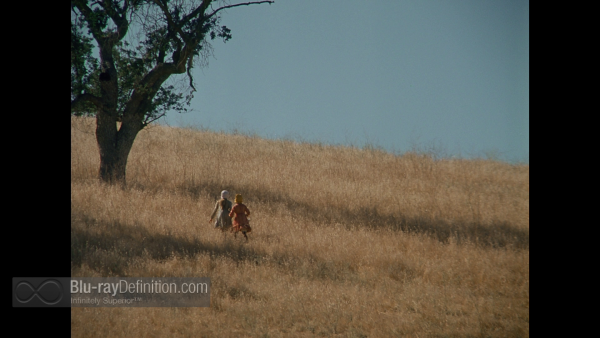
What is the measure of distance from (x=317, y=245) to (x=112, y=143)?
Answer: 8.45 m

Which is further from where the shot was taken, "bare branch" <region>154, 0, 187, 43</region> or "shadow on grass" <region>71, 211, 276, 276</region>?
"bare branch" <region>154, 0, 187, 43</region>

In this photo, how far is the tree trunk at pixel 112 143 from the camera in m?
13.6

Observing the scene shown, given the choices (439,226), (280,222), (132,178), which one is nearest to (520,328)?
(439,226)

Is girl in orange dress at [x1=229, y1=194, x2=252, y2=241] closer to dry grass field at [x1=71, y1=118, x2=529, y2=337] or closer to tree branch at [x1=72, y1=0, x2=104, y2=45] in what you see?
dry grass field at [x1=71, y1=118, x2=529, y2=337]

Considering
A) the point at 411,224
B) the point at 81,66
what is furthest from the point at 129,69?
the point at 411,224

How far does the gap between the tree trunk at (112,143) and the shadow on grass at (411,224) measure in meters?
2.23

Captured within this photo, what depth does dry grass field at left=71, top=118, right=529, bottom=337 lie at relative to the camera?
587 cm

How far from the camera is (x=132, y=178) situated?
1459cm

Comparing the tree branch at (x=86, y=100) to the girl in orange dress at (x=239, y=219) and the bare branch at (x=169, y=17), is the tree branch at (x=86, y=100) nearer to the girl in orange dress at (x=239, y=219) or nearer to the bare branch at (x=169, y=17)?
the bare branch at (x=169, y=17)

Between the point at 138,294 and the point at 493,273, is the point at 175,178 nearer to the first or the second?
the point at 138,294
